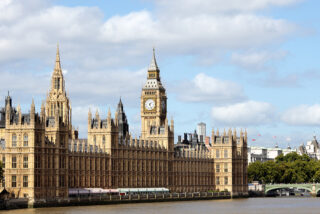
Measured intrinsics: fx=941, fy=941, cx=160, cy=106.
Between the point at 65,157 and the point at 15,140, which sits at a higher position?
the point at 15,140

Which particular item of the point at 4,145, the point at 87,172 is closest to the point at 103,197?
the point at 87,172

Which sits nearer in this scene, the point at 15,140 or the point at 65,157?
the point at 15,140

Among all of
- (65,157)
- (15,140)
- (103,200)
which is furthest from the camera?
(103,200)

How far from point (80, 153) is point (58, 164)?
15329 mm

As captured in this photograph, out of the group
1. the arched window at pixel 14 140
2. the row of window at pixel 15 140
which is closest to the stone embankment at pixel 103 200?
the row of window at pixel 15 140

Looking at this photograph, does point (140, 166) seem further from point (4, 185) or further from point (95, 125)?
point (4, 185)

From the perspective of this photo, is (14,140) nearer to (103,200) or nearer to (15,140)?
(15,140)

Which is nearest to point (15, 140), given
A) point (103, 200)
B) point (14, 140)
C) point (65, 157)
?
point (14, 140)

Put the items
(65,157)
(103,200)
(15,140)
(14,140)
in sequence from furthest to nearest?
1. (103,200)
2. (65,157)
3. (14,140)
4. (15,140)

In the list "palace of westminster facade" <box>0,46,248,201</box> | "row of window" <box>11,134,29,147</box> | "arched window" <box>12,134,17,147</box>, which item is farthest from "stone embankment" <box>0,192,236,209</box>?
"arched window" <box>12,134,17,147</box>

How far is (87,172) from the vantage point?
169m

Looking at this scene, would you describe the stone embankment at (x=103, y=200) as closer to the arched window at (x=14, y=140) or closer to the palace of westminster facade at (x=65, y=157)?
the palace of westminster facade at (x=65, y=157)

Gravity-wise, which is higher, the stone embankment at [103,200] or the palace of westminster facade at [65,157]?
the palace of westminster facade at [65,157]

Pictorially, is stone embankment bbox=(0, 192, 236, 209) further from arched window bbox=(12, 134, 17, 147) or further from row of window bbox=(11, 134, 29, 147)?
arched window bbox=(12, 134, 17, 147)
